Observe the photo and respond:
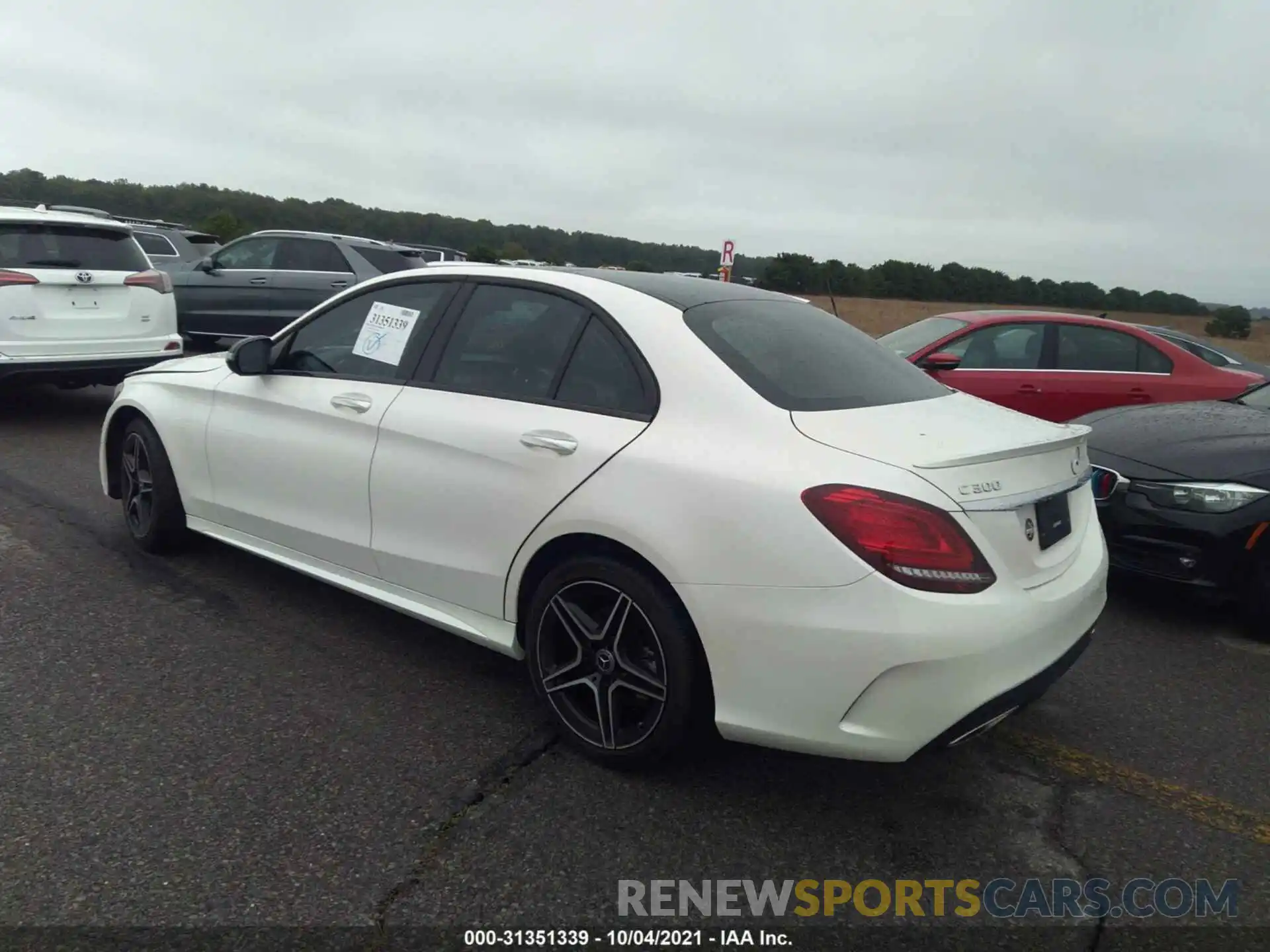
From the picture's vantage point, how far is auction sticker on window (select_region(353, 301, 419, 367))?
148 inches

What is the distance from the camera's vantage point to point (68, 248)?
768cm

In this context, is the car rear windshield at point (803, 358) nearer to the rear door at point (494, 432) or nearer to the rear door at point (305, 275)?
the rear door at point (494, 432)

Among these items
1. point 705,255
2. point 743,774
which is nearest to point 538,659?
point 743,774

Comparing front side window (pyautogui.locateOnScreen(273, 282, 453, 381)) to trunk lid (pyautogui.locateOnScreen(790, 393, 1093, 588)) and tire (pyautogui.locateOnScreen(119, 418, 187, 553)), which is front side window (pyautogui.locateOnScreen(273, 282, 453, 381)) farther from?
trunk lid (pyautogui.locateOnScreen(790, 393, 1093, 588))

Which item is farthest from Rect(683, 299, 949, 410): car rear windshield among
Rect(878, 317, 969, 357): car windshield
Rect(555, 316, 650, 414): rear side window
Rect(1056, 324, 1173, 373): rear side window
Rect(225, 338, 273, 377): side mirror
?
Rect(1056, 324, 1173, 373): rear side window

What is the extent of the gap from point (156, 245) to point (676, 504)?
16531 mm

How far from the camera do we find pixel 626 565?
2818 millimetres

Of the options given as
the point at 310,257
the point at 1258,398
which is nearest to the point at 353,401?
the point at 1258,398

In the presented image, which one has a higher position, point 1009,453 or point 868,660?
point 1009,453

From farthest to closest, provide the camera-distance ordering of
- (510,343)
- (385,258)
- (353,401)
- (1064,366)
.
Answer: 1. (385,258)
2. (1064,366)
3. (353,401)
4. (510,343)

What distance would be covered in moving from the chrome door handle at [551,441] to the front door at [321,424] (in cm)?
77

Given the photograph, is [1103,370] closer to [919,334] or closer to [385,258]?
[919,334]

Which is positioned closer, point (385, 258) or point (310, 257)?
point (310, 257)

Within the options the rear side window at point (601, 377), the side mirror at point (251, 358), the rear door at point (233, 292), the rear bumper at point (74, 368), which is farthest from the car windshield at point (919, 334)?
the rear door at point (233, 292)
